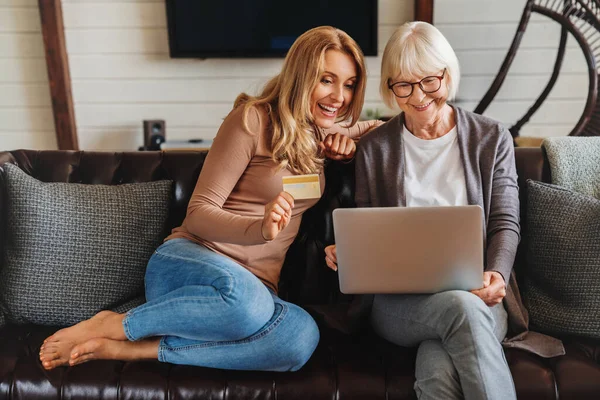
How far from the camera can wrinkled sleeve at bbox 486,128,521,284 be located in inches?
54.5

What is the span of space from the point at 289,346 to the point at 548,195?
0.80 m

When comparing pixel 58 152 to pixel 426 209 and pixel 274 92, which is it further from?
pixel 426 209

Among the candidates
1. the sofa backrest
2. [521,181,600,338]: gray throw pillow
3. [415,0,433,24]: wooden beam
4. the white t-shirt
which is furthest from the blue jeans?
[415,0,433,24]: wooden beam

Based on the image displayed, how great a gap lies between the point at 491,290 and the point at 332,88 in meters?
0.68

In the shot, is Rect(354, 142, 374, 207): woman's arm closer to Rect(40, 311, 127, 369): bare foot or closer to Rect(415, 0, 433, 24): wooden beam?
Rect(40, 311, 127, 369): bare foot

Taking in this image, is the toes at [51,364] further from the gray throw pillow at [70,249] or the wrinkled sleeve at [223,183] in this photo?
the wrinkled sleeve at [223,183]

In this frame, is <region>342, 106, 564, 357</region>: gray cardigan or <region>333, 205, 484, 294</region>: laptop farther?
<region>342, 106, 564, 357</region>: gray cardigan

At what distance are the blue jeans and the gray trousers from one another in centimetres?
26

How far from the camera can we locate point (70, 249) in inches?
58.6

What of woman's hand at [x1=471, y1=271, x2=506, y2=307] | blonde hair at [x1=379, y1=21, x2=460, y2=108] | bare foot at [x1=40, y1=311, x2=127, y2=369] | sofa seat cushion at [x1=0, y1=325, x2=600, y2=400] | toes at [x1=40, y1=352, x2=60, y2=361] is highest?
blonde hair at [x1=379, y1=21, x2=460, y2=108]

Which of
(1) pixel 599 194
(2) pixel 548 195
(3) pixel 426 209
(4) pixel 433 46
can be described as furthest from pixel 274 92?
(1) pixel 599 194

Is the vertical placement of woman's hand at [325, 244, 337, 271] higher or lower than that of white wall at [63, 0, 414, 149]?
lower

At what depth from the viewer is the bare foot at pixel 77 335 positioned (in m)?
1.33

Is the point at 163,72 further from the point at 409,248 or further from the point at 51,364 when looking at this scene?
the point at 409,248
